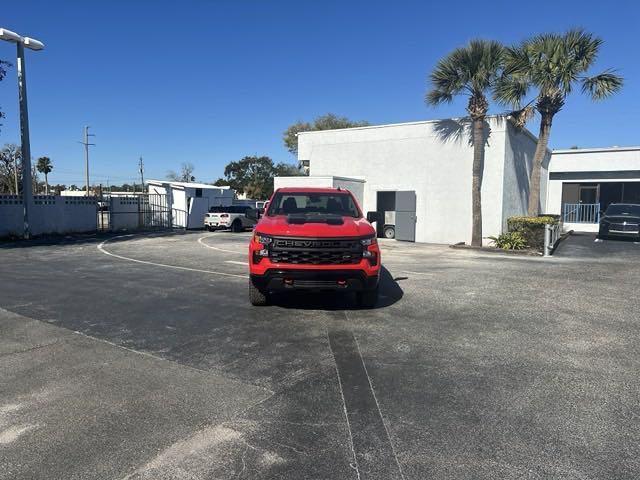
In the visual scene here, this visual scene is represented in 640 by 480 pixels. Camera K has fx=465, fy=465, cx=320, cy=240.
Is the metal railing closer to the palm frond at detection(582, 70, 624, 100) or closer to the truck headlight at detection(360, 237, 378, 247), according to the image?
the palm frond at detection(582, 70, 624, 100)

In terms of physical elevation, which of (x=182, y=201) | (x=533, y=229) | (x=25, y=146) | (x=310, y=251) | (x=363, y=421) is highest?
(x=25, y=146)

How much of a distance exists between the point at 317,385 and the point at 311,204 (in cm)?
426

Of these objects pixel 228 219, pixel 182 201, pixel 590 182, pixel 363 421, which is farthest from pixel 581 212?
pixel 363 421

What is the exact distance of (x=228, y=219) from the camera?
27422 millimetres

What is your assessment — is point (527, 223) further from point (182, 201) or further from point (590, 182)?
point (182, 201)

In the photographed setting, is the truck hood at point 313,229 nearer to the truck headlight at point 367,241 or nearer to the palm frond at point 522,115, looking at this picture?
the truck headlight at point 367,241

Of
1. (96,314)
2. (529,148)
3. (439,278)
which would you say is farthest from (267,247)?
(529,148)

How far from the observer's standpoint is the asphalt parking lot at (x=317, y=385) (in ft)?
9.93

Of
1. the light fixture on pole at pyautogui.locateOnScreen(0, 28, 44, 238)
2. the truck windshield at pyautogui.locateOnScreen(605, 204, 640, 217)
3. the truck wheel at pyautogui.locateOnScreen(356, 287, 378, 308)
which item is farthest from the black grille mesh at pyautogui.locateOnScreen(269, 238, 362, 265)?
the truck windshield at pyautogui.locateOnScreen(605, 204, 640, 217)

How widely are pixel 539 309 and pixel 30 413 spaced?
6.86 metres

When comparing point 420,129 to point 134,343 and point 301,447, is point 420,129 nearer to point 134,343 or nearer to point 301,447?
point 134,343

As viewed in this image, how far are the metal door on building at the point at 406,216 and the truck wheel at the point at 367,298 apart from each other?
1454 centimetres

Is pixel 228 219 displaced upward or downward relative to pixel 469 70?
downward

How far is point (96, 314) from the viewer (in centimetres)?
685
